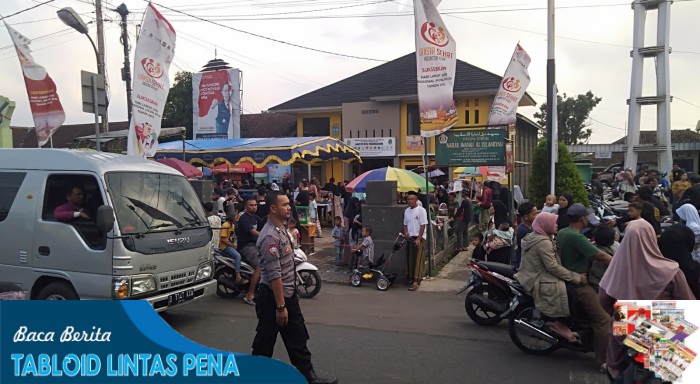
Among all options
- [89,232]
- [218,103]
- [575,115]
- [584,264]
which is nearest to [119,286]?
[89,232]

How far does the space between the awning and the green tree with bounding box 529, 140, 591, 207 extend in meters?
7.07

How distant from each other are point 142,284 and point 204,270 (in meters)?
1.09

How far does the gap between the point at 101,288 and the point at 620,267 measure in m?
5.28

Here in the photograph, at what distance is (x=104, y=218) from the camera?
17.2 feet

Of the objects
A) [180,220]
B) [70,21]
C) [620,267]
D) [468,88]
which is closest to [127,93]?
[70,21]

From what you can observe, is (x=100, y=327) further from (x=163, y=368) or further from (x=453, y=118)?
(x=453, y=118)

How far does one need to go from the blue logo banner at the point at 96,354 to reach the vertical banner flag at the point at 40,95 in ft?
32.1

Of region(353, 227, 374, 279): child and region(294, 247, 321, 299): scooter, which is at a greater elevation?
region(353, 227, 374, 279): child

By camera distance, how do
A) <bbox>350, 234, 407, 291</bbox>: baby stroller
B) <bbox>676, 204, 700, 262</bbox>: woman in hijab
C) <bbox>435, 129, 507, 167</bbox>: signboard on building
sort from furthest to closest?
<bbox>435, 129, 507, 167</bbox>: signboard on building < <bbox>350, 234, 407, 291</bbox>: baby stroller < <bbox>676, 204, 700, 262</bbox>: woman in hijab

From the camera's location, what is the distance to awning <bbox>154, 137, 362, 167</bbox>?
1578cm

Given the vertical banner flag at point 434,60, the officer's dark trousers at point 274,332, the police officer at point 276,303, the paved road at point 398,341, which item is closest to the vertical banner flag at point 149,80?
the paved road at point 398,341

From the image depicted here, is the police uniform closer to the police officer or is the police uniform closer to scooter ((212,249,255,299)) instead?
the police officer

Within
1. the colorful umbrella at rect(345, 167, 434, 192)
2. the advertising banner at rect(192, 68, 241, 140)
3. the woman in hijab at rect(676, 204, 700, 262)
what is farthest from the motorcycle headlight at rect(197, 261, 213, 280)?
the advertising banner at rect(192, 68, 241, 140)

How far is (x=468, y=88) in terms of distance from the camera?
22.7m
